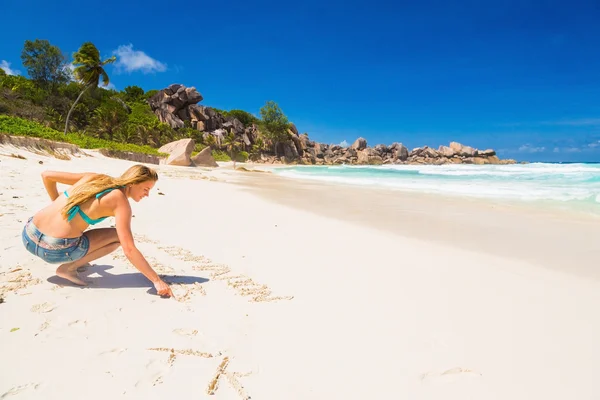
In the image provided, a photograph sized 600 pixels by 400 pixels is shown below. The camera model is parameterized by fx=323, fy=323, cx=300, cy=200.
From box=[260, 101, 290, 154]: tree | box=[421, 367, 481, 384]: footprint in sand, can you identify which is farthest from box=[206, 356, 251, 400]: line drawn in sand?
box=[260, 101, 290, 154]: tree

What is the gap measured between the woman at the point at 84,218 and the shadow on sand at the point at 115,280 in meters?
0.12

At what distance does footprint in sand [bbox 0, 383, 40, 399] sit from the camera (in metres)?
1.53

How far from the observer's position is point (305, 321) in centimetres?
244

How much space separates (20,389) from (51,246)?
1.35 meters

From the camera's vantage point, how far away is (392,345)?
85.0 inches

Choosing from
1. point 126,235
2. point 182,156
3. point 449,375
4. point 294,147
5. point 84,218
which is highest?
point 294,147

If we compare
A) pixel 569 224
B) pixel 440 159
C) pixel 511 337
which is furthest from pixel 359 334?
pixel 440 159

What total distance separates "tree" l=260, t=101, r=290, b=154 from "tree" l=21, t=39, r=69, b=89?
35.1m

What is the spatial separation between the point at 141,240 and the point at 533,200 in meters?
10.9

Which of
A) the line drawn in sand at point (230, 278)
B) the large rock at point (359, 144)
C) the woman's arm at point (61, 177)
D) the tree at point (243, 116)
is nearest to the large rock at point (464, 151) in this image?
the large rock at point (359, 144)

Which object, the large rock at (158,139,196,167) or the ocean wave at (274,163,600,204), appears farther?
the large rock at (158,139,196,167)

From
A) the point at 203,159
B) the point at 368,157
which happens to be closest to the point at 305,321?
the point at 203,159

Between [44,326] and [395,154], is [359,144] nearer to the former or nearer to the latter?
[395,154]

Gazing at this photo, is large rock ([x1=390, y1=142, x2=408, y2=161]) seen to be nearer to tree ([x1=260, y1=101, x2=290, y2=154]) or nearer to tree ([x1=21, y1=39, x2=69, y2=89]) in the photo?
tree ([x1=260, y1=101, x2=290, y2=154])
